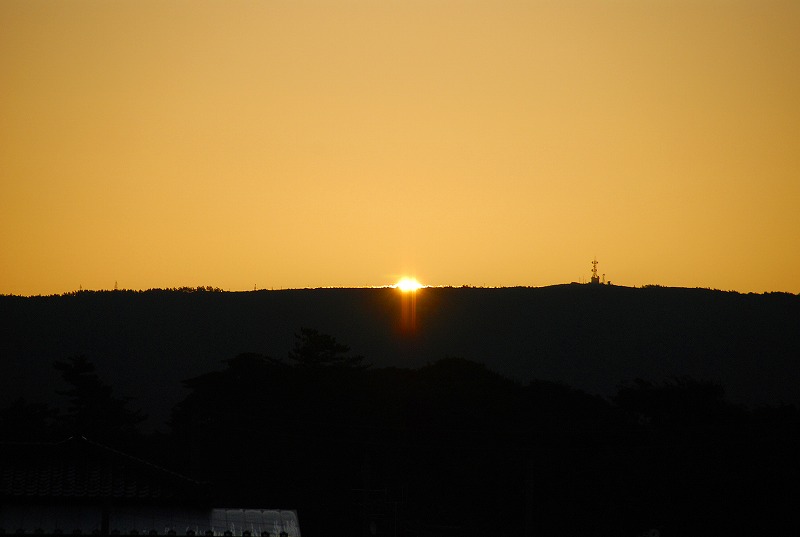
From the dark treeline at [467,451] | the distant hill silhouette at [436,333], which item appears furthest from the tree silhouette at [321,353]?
the distant hill silhouette at [436,333]

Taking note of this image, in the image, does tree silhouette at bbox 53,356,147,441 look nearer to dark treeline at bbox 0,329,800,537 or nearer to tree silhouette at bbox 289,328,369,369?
dark treeline at bbox 0,329,800,537

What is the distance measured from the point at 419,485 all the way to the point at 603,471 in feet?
23.1

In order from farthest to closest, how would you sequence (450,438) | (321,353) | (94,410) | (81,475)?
(321,353) < (94,410) < (450,438) < (81,475)

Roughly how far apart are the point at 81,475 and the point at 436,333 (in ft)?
346

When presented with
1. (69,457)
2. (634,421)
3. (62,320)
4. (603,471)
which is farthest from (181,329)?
(69,457)

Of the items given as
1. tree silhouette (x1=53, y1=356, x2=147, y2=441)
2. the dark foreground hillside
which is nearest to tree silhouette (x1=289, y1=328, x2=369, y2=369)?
the dark foreground hillside

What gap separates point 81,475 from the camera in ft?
74.4

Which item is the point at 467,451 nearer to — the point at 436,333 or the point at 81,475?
the point at 81,475

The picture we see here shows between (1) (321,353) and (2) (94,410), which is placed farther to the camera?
(1) (321,353)

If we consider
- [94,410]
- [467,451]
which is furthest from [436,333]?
[467,451]

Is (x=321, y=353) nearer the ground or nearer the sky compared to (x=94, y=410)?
nearer the sky

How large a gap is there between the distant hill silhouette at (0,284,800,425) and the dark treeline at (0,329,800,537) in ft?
134

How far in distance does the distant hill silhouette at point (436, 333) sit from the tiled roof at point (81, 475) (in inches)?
3096

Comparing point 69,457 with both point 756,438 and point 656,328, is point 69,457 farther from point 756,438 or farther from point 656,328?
point 656,328
